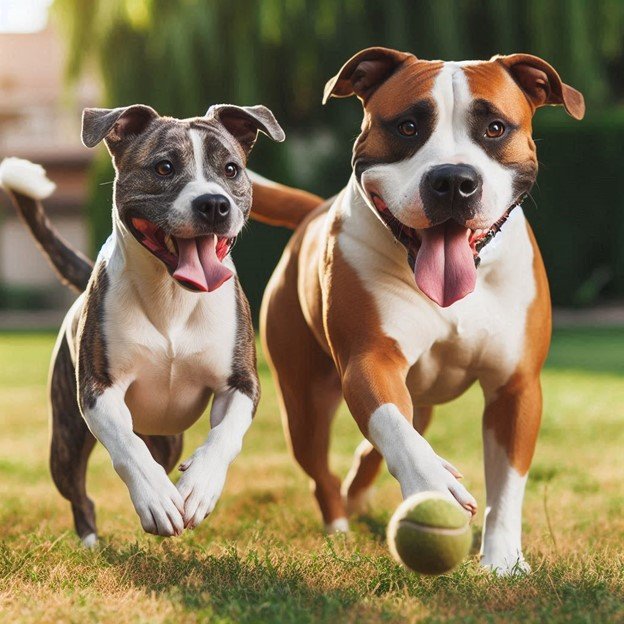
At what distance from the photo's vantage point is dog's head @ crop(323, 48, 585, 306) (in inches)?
141

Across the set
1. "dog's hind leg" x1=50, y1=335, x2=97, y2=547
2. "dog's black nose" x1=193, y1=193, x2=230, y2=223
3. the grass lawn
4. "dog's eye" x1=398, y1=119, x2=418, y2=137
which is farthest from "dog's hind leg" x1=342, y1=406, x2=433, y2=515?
"dog's black nose" x1=193, y1=193, x2=230, y2=223

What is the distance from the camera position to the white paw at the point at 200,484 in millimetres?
3344

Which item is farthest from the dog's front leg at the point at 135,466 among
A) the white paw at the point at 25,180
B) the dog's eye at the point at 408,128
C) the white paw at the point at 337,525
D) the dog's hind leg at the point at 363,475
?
the dog's hind leg at the point at 363,475

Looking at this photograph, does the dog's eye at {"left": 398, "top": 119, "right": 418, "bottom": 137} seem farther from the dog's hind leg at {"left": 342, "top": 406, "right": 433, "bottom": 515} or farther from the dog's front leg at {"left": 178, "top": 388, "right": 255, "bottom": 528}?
the dog's hind leg at {"left": 342, "top": 406, "right": 433, "bottom": 515}

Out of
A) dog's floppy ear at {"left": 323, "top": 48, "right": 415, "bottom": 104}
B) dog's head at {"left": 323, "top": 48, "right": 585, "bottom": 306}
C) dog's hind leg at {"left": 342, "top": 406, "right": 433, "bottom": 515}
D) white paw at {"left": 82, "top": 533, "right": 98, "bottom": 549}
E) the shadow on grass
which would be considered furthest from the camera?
dog's hind leg at {"left": 342, "top": 406, "right": 433, "bottom": 515}

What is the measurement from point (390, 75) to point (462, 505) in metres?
1.65

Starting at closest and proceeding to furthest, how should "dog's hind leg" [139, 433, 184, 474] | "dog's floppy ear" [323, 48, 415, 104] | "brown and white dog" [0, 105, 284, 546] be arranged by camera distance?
"brown and white dog" [0, 105, 284, 546]
"dog's floppy ear" [323, 48, 415, 104]
"dog's hind leg" [139, 433, 184, 474]

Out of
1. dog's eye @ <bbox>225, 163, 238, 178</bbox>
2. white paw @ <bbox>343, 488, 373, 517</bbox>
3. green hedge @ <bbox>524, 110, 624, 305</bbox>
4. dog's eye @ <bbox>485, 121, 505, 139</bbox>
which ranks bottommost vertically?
green hedge @ <bbox>524, 110, 624, 305</bbox>

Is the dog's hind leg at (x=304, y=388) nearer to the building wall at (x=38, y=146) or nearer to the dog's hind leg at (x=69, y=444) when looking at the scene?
the dog's hind leg at (x=69, y=444)

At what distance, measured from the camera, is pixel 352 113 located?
17344mm

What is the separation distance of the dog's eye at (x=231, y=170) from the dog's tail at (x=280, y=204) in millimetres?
1520

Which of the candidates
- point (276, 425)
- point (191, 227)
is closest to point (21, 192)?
point (191, 227)

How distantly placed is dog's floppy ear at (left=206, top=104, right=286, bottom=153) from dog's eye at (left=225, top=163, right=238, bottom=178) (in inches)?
8.2

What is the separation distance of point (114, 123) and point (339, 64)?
13385mm
